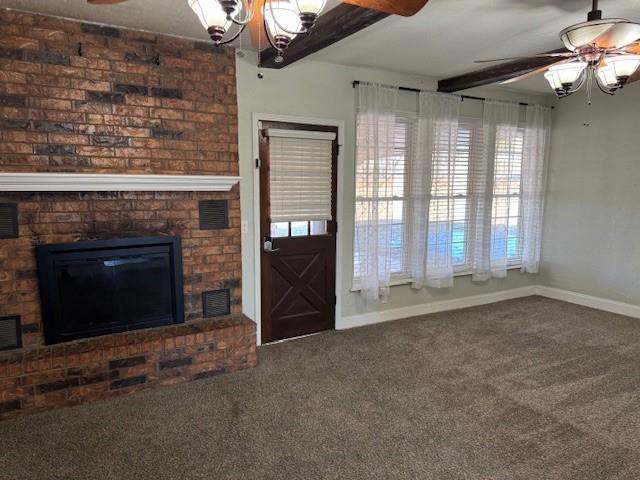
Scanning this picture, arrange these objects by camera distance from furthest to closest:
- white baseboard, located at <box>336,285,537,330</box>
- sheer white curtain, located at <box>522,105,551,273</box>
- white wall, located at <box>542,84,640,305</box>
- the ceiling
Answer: sheer white curtain, located at <box>522,105,551,273</box> < white wall, located at <box>542,84,640,305</box> < white baseboard, located at <box>336,285,537,330</box> < the ceiling

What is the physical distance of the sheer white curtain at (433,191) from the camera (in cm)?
452

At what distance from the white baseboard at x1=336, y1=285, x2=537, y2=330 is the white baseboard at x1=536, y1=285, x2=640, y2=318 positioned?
0.58 feet

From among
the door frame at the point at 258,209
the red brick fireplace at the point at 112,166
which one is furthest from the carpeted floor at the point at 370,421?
the door frame at the point at 258,209

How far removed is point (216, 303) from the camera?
360 cm

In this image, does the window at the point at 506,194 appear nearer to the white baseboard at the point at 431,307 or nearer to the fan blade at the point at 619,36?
the white baseboard at the point at 431,307

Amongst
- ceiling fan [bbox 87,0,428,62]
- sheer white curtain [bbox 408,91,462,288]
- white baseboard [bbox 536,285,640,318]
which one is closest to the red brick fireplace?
ceiling fan [bbox 87,0,428,62]

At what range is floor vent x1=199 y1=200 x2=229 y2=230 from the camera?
349 centimetres

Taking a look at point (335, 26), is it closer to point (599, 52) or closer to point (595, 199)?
point (599, 52)

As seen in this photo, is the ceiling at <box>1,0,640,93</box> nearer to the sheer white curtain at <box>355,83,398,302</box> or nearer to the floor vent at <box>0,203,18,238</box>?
the sheer white curtain at <box>355,83,398,302</box>

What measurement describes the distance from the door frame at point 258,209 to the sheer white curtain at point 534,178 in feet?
8.72

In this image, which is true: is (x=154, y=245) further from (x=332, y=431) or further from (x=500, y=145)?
(x=500, y=145)

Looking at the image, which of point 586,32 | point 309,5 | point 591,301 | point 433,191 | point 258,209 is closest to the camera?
point 309,5

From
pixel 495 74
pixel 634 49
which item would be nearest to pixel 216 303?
pixel 495 74

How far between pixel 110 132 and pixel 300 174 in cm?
163
